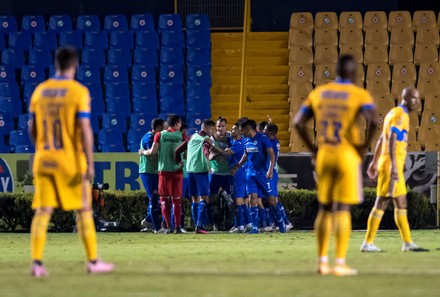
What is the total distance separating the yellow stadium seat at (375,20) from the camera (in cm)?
3083

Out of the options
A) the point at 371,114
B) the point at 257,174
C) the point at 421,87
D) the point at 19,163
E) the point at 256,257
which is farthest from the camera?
the point at 421,87

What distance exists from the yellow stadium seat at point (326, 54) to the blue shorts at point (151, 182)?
9315 mm

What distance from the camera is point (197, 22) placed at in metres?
31.3

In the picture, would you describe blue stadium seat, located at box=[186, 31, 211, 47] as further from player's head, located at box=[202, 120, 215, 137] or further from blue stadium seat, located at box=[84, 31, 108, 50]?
player's head, located at box=[202, 120, 215, 137]

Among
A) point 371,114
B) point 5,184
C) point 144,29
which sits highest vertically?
point 144,29

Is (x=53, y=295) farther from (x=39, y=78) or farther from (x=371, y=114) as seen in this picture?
(x=39, y=78)

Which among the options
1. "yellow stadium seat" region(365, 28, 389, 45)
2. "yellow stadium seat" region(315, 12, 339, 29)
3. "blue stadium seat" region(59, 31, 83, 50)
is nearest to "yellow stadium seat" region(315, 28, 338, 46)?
"yellow stadium seat" region(315, 12, 339, 29)

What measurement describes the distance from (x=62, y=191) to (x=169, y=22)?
2077 cm

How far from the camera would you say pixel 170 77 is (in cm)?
3033

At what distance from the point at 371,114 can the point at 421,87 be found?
1920 centimetres

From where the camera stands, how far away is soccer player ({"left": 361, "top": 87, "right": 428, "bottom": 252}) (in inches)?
570

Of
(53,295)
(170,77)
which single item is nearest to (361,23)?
(170,77)

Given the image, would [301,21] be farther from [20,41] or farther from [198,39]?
[20,41]

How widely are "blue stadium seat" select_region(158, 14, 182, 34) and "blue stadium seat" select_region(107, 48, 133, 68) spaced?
1.19 meters
